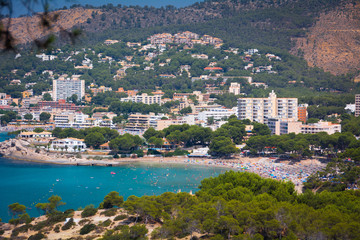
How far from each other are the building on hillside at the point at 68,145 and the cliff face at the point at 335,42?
A: 69.9 metres

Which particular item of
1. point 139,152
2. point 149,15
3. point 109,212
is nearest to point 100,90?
point 139,152

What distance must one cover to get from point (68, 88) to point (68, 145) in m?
38.0

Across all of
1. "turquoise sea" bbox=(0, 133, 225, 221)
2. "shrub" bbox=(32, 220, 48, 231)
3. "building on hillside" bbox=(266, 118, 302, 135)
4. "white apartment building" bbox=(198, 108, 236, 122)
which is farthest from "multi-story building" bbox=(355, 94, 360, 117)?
"shrub" bbox=(32, 220, 48, 231)

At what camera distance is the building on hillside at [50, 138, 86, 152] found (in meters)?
48.3

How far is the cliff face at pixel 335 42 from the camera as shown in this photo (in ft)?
354

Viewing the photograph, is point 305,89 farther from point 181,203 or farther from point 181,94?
point 181,203

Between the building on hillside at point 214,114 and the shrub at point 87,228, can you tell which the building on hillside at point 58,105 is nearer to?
the building on hillside at point 214,114

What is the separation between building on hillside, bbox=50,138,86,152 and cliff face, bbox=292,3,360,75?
69.9 metres

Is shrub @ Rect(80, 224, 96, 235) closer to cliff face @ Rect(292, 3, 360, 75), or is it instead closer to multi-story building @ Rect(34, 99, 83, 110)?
multi-story building @ Rect(34, 99, 83, 110)

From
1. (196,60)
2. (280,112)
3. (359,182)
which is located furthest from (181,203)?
(196,60)

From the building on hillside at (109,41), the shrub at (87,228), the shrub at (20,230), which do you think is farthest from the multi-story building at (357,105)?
the building on hillside at (109,41)

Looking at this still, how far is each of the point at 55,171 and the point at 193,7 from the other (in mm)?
117756

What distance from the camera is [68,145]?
160ft

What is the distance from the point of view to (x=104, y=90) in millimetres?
86188
